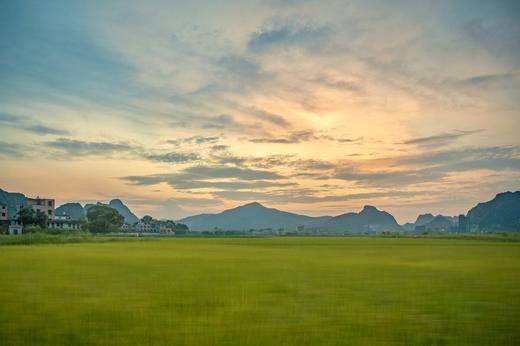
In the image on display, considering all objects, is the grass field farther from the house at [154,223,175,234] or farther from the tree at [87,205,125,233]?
the house at [154,223,175,234]

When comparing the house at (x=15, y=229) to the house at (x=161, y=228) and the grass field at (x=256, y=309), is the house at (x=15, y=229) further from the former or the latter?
the house at (x=161, y=228)

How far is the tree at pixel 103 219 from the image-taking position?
375 feet

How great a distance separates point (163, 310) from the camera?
12484 millimetres

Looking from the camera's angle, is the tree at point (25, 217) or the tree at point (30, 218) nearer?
the tree at point (25, 217)

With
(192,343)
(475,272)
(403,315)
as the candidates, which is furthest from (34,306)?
(475,272)

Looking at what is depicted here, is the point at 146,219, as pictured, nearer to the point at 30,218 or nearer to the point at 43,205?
the point at 43,205

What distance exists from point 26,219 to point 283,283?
8334 centimetres

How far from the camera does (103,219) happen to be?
117 m

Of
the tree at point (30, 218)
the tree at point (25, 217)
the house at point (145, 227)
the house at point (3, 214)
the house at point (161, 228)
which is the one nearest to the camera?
the tree at point (25, 217)

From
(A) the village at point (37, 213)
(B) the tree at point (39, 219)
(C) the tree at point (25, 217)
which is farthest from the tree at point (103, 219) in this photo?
(C) the tree at point (25, 217)

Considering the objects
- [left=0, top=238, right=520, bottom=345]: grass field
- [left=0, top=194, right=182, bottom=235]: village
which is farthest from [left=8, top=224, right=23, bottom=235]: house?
[left=0, top=238, right=520, bottom=345]: grass field

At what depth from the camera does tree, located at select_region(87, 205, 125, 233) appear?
114188mm

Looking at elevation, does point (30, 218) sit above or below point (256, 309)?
above

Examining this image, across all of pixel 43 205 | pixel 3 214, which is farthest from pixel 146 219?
pixel 3 214
